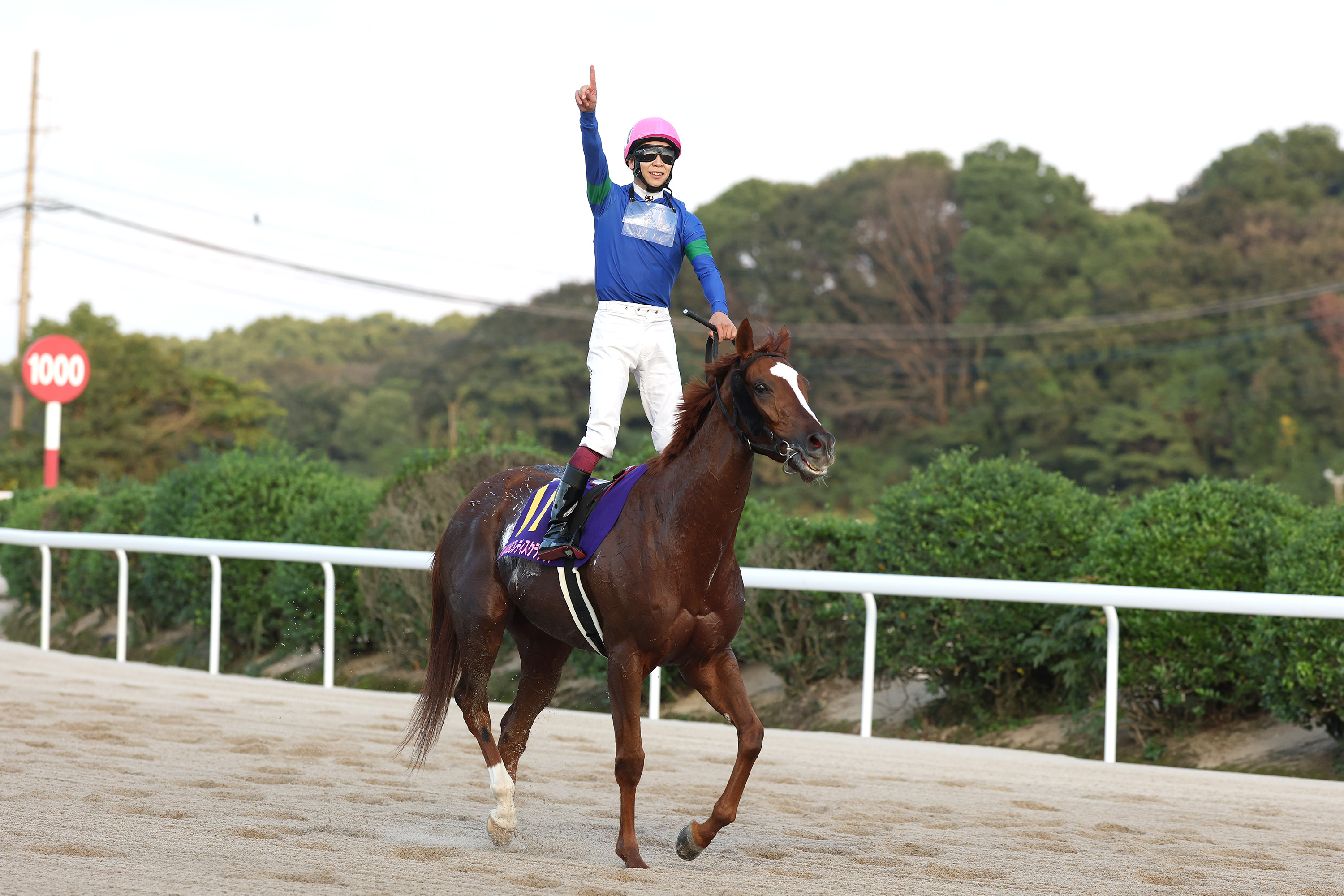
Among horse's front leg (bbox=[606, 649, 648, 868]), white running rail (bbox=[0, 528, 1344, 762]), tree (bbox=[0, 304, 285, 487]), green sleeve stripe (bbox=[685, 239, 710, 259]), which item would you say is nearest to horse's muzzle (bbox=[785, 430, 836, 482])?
horse's front leg (bbox=[606, 649, 648, 868])

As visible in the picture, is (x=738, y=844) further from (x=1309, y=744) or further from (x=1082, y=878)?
(x=1309, y=744)

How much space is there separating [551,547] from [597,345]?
0.76 m

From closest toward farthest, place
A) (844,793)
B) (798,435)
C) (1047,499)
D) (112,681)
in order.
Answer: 1. (798,435)
2. (844,793)
3. (1047,499)
4. (112,681)

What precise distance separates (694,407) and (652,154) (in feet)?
3.23

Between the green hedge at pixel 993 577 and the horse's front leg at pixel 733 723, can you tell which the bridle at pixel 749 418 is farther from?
the green hedge at pixel 993 577

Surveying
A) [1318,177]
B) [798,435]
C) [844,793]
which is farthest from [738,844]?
[1318,177]

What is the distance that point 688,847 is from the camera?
411cm

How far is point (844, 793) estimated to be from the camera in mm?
5457

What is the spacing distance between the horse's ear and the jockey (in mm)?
502

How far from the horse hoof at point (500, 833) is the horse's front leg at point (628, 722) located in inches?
15.0

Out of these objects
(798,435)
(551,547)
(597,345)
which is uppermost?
(597,345)

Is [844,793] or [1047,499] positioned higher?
[1047,499]

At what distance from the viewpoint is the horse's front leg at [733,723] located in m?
4.07

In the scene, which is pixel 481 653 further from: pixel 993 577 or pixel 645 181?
pixel 993 577
